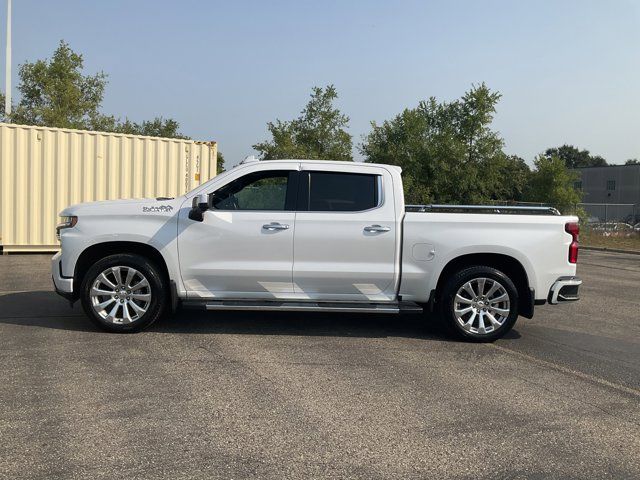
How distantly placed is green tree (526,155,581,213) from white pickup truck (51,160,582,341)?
22.7 metres

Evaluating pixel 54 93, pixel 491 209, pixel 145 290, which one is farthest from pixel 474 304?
pixel 54 93

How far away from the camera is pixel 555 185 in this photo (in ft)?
94.9

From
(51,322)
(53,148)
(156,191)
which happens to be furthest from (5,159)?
(51,322)

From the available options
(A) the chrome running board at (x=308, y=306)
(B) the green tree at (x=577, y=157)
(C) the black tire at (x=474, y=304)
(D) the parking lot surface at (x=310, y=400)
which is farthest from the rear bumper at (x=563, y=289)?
(B) the green tree at (x=577, y=157)

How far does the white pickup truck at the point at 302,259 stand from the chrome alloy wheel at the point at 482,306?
11 mm

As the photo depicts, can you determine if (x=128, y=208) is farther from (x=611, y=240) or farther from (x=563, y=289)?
(x=611, y=240)

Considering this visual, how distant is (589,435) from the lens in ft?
13.4

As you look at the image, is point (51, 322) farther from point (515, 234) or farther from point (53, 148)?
point (53, 148)

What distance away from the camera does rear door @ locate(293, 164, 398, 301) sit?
657cm

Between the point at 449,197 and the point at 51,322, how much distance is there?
24544 mm

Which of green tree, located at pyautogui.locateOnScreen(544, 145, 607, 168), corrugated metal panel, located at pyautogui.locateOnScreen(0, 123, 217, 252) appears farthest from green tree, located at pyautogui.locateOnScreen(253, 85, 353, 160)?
green tree, located at pyautogui.locateOnScreen(544, 145, 607, 168)

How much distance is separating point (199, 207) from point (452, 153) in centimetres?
2361

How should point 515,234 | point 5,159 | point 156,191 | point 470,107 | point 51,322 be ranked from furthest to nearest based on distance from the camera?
point 470,107, point 156,191, point 5,159, point 51,322, point 515,234

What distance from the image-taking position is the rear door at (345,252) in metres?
6.57
